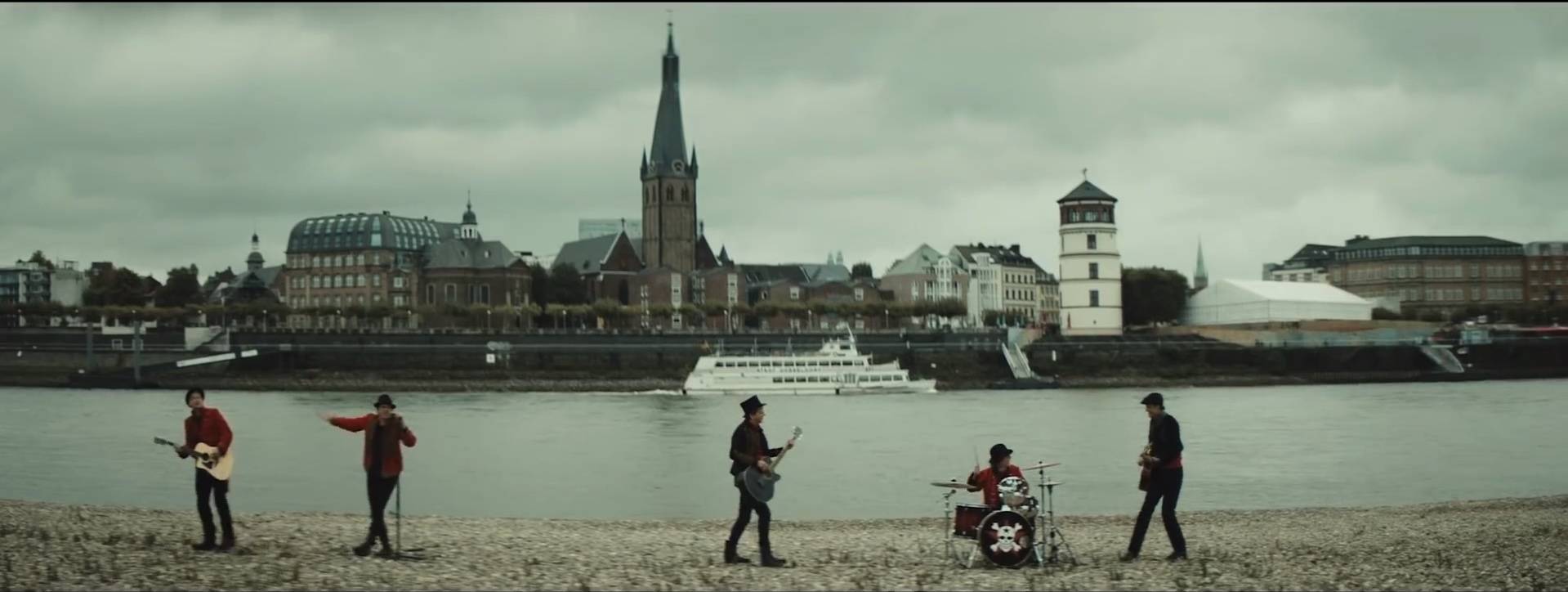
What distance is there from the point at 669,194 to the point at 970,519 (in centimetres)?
14929

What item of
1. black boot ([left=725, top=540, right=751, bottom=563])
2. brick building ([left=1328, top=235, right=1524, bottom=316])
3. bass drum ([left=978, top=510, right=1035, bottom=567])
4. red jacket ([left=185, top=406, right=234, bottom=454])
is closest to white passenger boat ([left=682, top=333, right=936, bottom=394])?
black boot ([left=725, top=540, right=751, bottom=563])

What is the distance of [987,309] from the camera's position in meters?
171

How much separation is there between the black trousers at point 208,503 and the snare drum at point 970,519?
296 inches

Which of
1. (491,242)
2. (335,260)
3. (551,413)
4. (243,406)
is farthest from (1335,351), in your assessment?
(335,260)

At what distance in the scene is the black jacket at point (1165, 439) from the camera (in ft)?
51.7

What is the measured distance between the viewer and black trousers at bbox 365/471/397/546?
15.6 meters

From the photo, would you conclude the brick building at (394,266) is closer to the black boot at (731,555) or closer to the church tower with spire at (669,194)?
the church tower with spire at (669,194)

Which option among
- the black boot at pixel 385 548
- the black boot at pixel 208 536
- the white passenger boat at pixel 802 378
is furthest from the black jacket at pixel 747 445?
the white passenger boat at pixel 802 378

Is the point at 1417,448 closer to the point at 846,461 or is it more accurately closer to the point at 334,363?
Answer: the point at 846,461

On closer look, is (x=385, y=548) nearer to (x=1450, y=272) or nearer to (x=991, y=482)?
(x=991, y=482)

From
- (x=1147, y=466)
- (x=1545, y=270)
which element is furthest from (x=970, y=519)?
(x=1545, y=270)

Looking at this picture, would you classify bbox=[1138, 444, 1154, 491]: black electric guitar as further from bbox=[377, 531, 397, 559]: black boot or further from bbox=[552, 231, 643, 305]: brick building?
bbox=[552, 231, 643, 305]: brick building

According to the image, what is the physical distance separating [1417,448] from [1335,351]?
62804mm

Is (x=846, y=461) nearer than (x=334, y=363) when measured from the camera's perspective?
Yes
